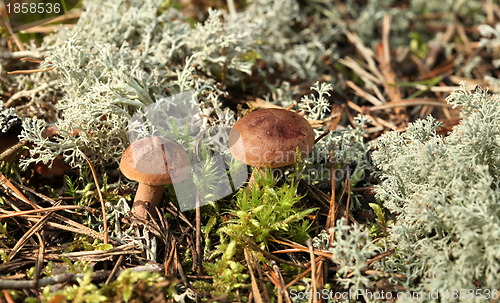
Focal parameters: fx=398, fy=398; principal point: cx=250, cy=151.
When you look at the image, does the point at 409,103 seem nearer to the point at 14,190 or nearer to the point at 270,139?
the point at 270,139

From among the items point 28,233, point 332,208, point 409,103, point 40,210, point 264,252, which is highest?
point 409,103

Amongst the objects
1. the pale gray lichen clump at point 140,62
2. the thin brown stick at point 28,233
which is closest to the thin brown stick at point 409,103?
the pale gray lichen clump at point 140,62

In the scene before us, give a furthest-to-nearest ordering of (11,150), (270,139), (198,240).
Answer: (11,150) → (198,240) → (270,139)

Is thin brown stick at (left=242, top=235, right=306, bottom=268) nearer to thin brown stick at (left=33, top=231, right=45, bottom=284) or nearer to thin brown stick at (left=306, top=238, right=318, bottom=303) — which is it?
thin brown stick at (left=306, top=238, right=318, bottom=303)

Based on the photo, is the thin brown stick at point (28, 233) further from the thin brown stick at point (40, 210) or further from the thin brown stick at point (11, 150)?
the thin brown stick at point (11, 150)

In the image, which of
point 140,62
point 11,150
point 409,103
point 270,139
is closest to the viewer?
point 270,139

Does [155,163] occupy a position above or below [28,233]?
above

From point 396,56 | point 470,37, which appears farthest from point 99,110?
point 470,37

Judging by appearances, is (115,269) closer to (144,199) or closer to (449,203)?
(144,199)

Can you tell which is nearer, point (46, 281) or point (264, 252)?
point (46, 281)

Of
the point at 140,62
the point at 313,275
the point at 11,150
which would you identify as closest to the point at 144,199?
the point at 11,150
